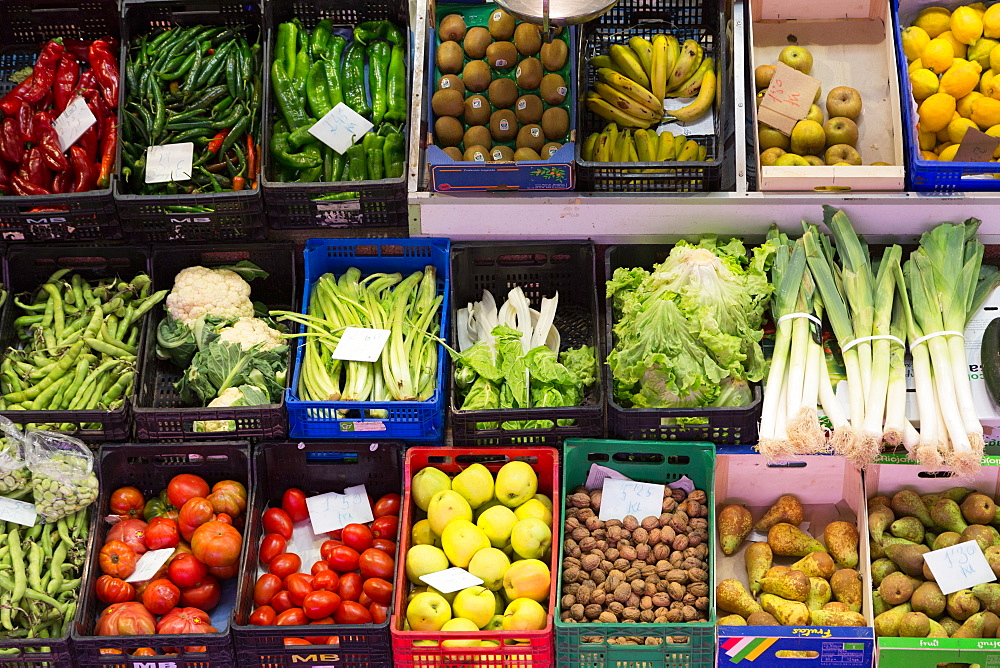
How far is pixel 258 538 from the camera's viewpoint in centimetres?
353

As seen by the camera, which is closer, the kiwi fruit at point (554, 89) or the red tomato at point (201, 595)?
the red tomato at point (201, 595)

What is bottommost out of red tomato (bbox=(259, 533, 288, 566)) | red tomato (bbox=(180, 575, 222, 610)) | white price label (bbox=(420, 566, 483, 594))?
red tomato (bbox=(180, 575, 222, 610))

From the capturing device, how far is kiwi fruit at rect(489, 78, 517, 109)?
12.7ft

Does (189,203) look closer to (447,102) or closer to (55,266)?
(55,266)

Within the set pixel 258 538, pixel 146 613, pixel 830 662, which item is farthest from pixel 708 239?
pixel 146 613

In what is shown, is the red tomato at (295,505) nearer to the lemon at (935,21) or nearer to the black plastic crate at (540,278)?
the black plastic crate at (540,278)

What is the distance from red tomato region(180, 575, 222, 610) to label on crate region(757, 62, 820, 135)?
252 cm

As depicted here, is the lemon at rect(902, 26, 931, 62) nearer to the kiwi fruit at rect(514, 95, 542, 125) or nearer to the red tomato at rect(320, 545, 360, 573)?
the kiwi fruit at rect(514, 95, 542, 125)

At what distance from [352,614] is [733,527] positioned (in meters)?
1.27

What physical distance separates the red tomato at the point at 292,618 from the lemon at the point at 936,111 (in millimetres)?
2758

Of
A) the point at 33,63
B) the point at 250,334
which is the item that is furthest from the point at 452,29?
the point at 33,63

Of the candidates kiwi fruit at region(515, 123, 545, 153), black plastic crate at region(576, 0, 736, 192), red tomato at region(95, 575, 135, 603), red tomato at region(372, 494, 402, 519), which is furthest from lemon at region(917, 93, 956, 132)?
red tomato at region(95, 575, 135, 603)

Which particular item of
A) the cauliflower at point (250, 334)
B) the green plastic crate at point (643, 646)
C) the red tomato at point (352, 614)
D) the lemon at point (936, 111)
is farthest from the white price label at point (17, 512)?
the lemon at point (936, 111)

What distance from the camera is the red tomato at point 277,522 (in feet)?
11.7
